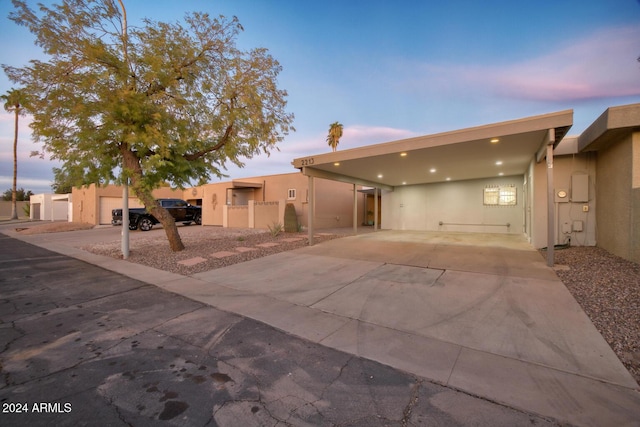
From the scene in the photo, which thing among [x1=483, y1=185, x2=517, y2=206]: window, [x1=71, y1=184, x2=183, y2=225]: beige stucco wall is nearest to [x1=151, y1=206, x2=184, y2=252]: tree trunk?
[x1=483, y1=185, x2=517, y2=206]: window

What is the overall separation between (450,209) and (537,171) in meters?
6.25

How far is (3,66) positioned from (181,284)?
25.1ft

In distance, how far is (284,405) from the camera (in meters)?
2.07

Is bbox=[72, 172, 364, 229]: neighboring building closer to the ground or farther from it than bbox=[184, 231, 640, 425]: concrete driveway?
farther from it

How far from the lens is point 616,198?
6.22 meters

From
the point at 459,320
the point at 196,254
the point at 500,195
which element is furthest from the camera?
the point at 500,195

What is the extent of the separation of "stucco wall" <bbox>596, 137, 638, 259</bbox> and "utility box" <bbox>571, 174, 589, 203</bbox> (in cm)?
29

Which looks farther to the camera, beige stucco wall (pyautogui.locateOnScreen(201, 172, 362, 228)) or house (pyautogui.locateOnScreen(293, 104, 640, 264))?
beige stucco wall (pyautogui.locateOnScreen(201, 172, 362, 228))

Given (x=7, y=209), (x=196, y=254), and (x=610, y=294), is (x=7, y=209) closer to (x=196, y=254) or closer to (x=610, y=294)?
(x=196, y=254)

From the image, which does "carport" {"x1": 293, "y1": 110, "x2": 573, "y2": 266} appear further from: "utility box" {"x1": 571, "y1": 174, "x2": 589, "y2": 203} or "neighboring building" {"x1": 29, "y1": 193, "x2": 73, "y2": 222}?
"neighboring building" {"x1": 29, "y1": 193, "x2": 73, "y2": 222}

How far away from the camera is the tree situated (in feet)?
Answer: 22.3

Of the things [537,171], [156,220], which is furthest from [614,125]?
[156,220]

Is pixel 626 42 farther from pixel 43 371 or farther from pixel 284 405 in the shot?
pixel 43 371

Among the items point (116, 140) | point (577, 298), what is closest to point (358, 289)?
point (577, 298)
